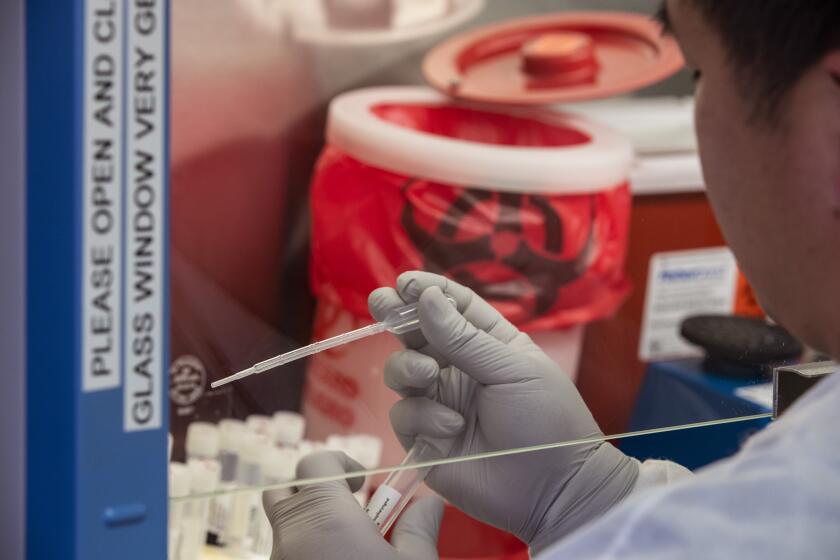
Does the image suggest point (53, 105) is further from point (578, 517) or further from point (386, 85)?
point (386, 85)

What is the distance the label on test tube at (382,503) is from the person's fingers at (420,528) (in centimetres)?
4

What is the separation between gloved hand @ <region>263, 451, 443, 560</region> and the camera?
850 millimetres

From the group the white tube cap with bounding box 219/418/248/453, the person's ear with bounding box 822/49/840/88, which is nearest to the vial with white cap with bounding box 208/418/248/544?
the white tube cap with bounding box 219/418/248/453

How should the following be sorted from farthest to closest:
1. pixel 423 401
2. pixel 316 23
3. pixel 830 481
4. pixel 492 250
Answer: pixel 316 23
pixel 492 250
pixel 423 401
pixel 830 481

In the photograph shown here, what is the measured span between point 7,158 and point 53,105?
2.7 inches

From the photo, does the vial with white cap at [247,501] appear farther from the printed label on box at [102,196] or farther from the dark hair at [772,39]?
the dark hair at [772,39]

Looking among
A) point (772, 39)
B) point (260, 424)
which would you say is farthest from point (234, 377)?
point (772, 39)

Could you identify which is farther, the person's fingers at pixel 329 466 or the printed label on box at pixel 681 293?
the printed label on box at pixel 681 293

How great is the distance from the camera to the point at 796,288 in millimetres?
683

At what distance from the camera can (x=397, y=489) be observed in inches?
35.7

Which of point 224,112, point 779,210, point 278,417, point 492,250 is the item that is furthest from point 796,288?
point 224,112

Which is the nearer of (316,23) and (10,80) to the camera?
(10,80)

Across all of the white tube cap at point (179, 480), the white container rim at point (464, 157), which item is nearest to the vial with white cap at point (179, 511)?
the white tube cap at point (179, 480)

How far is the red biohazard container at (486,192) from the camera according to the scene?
0.96 meters
